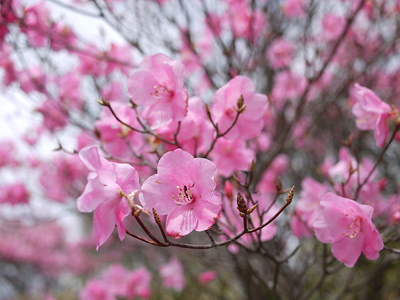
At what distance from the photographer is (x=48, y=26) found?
258 centimetres

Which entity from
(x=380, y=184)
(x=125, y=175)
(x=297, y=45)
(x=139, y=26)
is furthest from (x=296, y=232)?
(x=297, y=45)

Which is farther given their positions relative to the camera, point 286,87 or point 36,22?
point 286,87

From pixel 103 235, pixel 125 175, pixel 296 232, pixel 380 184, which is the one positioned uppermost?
pixel 125 175

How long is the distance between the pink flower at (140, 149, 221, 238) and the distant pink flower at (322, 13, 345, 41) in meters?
3.12

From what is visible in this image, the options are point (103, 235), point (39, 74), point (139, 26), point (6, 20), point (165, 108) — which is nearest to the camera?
point (103, 235)

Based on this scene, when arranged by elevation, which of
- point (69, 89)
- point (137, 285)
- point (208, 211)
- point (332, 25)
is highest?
point (332, 25)

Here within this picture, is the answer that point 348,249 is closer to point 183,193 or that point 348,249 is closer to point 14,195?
point 183,193

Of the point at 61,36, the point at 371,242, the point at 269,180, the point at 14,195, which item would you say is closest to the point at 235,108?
the point at 371,242

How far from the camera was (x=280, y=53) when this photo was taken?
388cm

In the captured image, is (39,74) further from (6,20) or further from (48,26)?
(6,20)

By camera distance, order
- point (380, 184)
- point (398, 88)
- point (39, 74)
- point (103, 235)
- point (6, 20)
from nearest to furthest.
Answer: point (103, 235) → point (380, 184) → point (6, 20) → point (39, 74) → point (398, 88)

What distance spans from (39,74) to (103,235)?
2.12m

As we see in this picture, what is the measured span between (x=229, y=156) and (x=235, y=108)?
303 millimetres

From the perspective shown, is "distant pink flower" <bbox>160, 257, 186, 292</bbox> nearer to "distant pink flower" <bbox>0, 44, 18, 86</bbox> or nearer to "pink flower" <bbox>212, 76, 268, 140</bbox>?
"distant pink flower" <bbox>0, 44, 18, 86</bbox>
